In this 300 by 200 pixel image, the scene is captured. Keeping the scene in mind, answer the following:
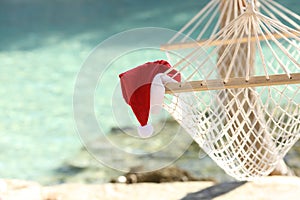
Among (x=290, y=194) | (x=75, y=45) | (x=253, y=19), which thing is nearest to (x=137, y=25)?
(x=75, y=45)

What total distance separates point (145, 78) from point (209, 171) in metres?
2.13

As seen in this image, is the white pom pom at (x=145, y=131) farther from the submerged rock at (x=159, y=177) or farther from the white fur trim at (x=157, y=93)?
the submerged rock at (x=159, y=177)

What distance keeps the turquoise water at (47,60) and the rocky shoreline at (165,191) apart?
1.19 meters

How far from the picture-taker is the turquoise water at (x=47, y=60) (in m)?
3.84

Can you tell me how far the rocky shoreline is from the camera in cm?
206

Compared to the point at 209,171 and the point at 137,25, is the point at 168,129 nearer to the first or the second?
the point at 209,171

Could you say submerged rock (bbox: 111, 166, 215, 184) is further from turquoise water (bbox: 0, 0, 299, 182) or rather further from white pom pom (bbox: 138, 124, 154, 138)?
white pom pom (bbox: 138, 124, 154, 138)

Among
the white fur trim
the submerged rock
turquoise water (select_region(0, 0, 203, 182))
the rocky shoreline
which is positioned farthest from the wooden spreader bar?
turquoise water (select_region(0, 0, 203, 182))

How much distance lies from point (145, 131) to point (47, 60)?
139 inches

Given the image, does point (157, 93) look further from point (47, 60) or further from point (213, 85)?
point (47, 60)

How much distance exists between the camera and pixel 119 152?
123 centimetres

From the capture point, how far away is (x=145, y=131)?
1.19 meters

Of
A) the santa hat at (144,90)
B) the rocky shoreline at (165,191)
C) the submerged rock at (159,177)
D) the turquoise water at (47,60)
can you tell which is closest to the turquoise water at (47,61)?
the turquoise water at (47,60)

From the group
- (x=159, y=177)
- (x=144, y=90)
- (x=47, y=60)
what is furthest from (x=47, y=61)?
(x=144, y=90)
